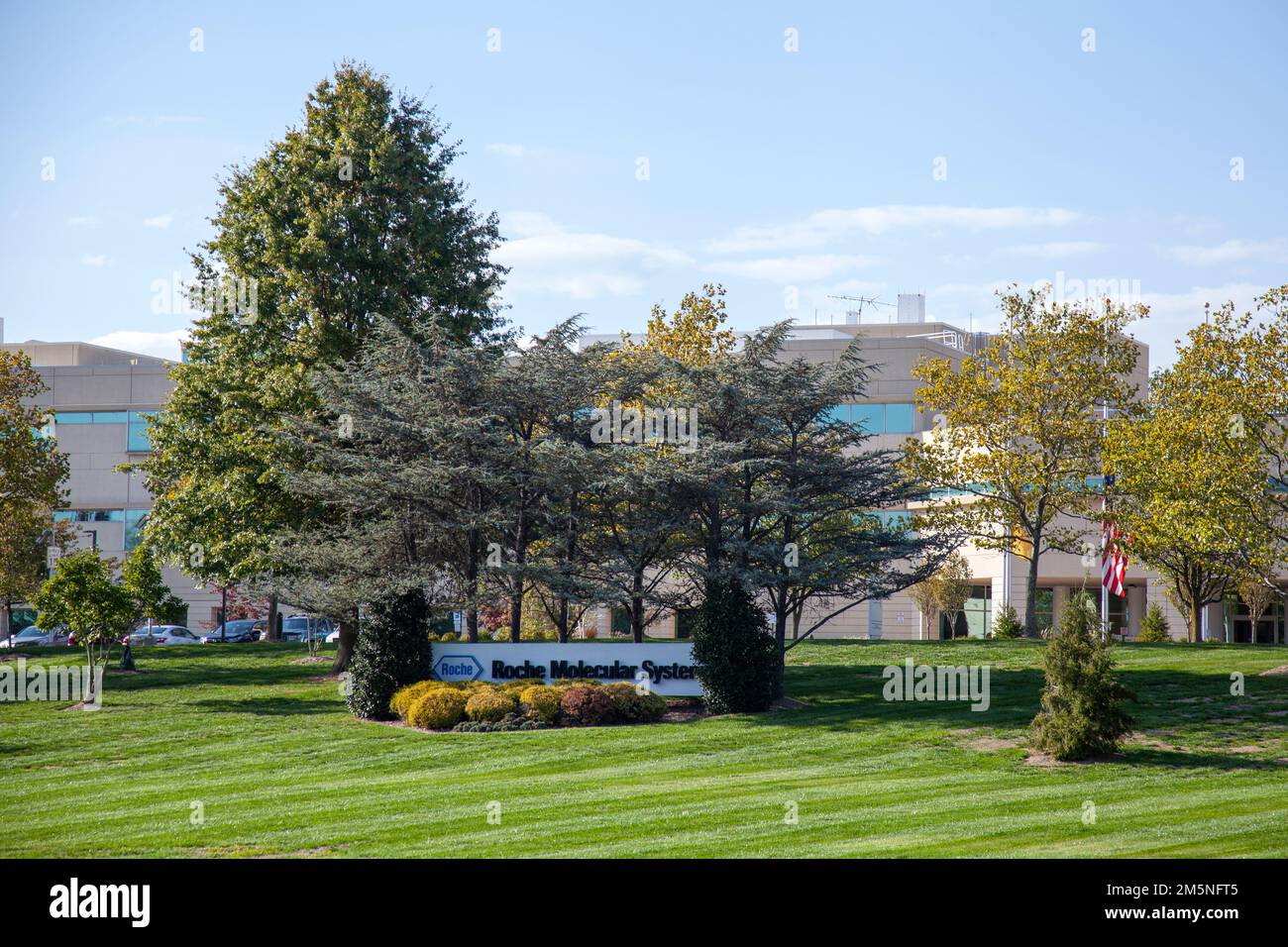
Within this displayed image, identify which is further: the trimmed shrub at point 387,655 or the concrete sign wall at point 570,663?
the concrete sign wall at point 570,663

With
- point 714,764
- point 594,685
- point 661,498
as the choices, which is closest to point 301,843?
point 714,764

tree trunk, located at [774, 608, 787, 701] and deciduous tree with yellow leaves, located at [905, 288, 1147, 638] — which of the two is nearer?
tree trunk, located at [774, 608, 787, 701]

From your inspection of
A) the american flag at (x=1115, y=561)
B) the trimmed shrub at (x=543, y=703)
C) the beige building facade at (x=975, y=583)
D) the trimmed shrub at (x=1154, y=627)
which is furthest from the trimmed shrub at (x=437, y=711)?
the trimmed shrub at (x=1154, y=627)

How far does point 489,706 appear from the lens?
24859mm

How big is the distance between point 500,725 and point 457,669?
3.61 metres

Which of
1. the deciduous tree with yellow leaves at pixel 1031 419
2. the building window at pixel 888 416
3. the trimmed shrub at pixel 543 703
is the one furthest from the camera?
the building window at pixel 888 416

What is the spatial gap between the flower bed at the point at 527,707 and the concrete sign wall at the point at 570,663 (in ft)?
4.20

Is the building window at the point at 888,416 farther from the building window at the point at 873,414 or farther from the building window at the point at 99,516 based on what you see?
the building window at the point at 99,516

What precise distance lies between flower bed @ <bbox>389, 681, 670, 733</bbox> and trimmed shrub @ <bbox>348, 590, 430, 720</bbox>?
2.96 feet

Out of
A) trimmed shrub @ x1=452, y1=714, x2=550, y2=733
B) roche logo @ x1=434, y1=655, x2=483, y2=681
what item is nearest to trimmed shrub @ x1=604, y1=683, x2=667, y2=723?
trimmed shrub @ x1=452, y1=714, x2=550, y2=733

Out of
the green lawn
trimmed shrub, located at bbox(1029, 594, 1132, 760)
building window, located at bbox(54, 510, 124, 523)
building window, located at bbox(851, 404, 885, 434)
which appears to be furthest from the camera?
building window, located at bbox(54, 510, 124, 523)

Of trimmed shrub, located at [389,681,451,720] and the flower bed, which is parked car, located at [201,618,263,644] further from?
the flower bed

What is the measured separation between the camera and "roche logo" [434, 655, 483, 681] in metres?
27.8

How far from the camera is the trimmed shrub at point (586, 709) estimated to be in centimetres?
2494
